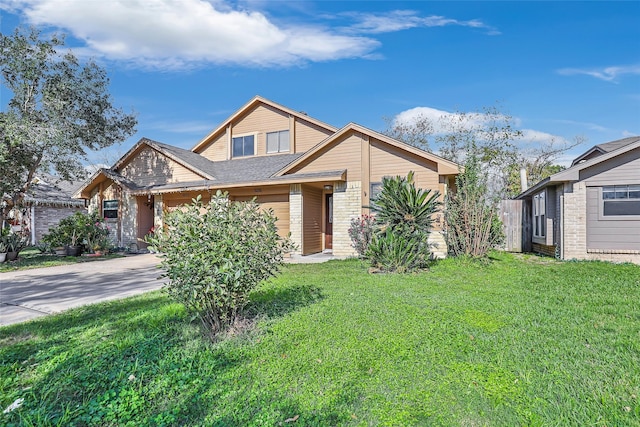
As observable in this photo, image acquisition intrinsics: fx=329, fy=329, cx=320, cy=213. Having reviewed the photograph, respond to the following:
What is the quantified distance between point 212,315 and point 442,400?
269 cm

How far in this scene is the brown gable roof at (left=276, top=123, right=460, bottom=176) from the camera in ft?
36.0

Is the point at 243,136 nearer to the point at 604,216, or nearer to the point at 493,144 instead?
the point at 604,216

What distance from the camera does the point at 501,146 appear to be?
24203 millimetres

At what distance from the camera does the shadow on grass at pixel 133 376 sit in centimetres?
253

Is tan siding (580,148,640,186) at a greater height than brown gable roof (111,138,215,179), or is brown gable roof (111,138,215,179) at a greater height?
brown gable roof (111,138,215,179)

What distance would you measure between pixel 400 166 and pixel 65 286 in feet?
34.0

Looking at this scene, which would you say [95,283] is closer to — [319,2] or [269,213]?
[269,213]

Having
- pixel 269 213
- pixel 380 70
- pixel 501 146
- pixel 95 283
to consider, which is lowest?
pixel 95 283

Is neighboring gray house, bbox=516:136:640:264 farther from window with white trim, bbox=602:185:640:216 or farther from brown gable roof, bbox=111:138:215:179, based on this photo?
brown gable roof, bbox=111:138:215:179

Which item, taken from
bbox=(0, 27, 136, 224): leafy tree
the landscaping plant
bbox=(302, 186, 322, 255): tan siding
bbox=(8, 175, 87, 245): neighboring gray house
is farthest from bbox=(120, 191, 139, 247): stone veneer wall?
the landscaping plant

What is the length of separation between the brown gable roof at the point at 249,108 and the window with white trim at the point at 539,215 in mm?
9174

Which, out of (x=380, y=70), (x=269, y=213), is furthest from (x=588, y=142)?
(x=269, y=213)

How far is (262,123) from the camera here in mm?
17109

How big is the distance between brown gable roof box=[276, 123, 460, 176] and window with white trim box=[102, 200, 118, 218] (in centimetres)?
930
